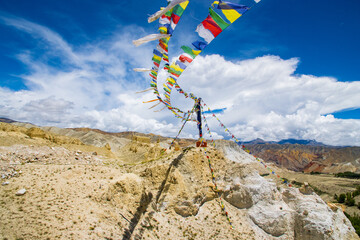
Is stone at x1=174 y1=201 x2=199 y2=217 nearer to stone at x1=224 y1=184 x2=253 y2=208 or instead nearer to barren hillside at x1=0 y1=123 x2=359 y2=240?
barren hillside at x1=0 y1=123 x2=359 y2=240

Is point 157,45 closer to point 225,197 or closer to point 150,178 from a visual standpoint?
point 150,178

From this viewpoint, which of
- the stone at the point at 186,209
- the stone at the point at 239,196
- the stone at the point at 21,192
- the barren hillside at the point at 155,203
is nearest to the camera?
the barren hillside at the point at 155,203

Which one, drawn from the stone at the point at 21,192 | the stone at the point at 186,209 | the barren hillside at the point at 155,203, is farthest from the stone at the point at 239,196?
the stone at the point at 21,192

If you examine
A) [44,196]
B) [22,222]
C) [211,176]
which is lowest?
[22,222]

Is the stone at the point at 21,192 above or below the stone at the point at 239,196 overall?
below

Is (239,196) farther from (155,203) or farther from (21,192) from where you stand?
(21,192)

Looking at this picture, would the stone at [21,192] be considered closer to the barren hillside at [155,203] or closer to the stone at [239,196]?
the barren hillside at [155,203]

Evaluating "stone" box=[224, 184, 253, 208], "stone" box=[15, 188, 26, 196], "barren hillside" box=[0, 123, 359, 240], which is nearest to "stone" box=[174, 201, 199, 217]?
"barren hillside" box=[0, 123, 359, 240]

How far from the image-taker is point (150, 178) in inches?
559

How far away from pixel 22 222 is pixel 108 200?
13.4 feet

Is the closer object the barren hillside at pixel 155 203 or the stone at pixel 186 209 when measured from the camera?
the barren hillside at pixel 155 203

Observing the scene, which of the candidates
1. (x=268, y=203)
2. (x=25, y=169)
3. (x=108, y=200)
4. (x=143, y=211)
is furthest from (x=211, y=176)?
(x=25, y=169)

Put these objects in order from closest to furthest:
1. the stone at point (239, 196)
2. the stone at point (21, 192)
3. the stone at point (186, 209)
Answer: the stone at point (21, 192), the stone at point (186, 209), the stone at point (239, 196)

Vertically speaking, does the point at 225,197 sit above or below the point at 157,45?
below
